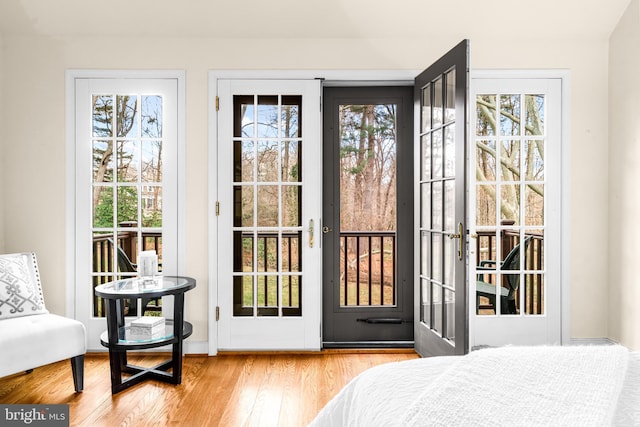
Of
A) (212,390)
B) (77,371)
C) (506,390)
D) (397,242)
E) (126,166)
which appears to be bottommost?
(212,390)

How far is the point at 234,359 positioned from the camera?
3.52m

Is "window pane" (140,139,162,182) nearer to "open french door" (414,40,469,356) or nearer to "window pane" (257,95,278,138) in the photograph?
"window pane" (257,95,278,138)

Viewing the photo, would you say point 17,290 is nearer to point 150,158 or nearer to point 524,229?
point 150,158

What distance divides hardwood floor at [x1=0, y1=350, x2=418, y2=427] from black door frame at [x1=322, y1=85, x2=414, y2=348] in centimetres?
23

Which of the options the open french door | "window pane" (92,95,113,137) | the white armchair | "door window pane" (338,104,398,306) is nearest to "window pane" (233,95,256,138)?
"door window pane" (338,104,398,306)

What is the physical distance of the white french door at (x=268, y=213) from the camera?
3.60 meters

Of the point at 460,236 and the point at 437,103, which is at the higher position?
the point at 437,103

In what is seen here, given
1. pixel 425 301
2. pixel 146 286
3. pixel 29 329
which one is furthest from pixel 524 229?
pixel 29 329

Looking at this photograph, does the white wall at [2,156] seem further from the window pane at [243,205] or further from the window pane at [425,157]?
the window pane at [425,157]

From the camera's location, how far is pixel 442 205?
3203 mm

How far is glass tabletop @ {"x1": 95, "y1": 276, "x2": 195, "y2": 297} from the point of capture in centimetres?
290

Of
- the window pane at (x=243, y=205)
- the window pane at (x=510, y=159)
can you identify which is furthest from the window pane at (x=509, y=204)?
the window pane at (x=243, y=205)

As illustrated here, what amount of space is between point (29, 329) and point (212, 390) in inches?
43.4

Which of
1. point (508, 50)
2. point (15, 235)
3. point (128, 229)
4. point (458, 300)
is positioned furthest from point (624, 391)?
point (15, 235)
